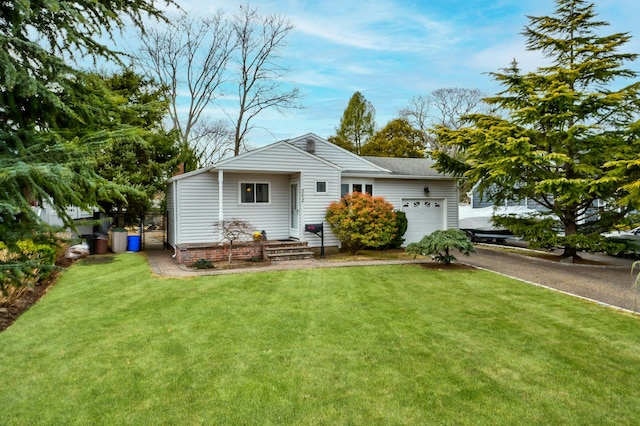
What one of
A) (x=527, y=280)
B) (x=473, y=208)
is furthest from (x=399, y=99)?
(x=527, y=280)

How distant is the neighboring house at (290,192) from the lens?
499 inches

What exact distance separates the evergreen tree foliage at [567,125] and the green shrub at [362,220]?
3.62 meters

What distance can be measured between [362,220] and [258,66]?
745 inches

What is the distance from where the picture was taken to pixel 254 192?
13.7 meters

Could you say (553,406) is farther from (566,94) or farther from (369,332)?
(566,94)

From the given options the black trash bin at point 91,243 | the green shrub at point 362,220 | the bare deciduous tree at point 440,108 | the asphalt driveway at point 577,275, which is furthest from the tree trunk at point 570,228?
the bare deciduous tree at point 440,108

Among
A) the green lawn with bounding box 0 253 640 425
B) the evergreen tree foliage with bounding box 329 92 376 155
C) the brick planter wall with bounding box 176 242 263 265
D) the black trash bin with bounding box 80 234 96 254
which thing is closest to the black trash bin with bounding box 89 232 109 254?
the black trash bin with bounding box 80 234 96 254

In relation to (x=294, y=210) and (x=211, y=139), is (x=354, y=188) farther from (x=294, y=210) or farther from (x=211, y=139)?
(x=211, y=139)

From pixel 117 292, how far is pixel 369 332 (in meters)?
5.58

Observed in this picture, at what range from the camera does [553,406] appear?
3566 millimetres

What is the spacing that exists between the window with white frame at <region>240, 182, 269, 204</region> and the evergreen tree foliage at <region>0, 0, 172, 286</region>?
1017 centimetres

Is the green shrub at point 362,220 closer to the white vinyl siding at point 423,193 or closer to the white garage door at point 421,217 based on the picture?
the white vinyl siding at point 423,193

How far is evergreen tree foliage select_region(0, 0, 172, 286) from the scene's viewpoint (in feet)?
6.56

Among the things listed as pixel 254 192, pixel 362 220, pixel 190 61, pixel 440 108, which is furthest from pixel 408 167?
pixel 440 108
